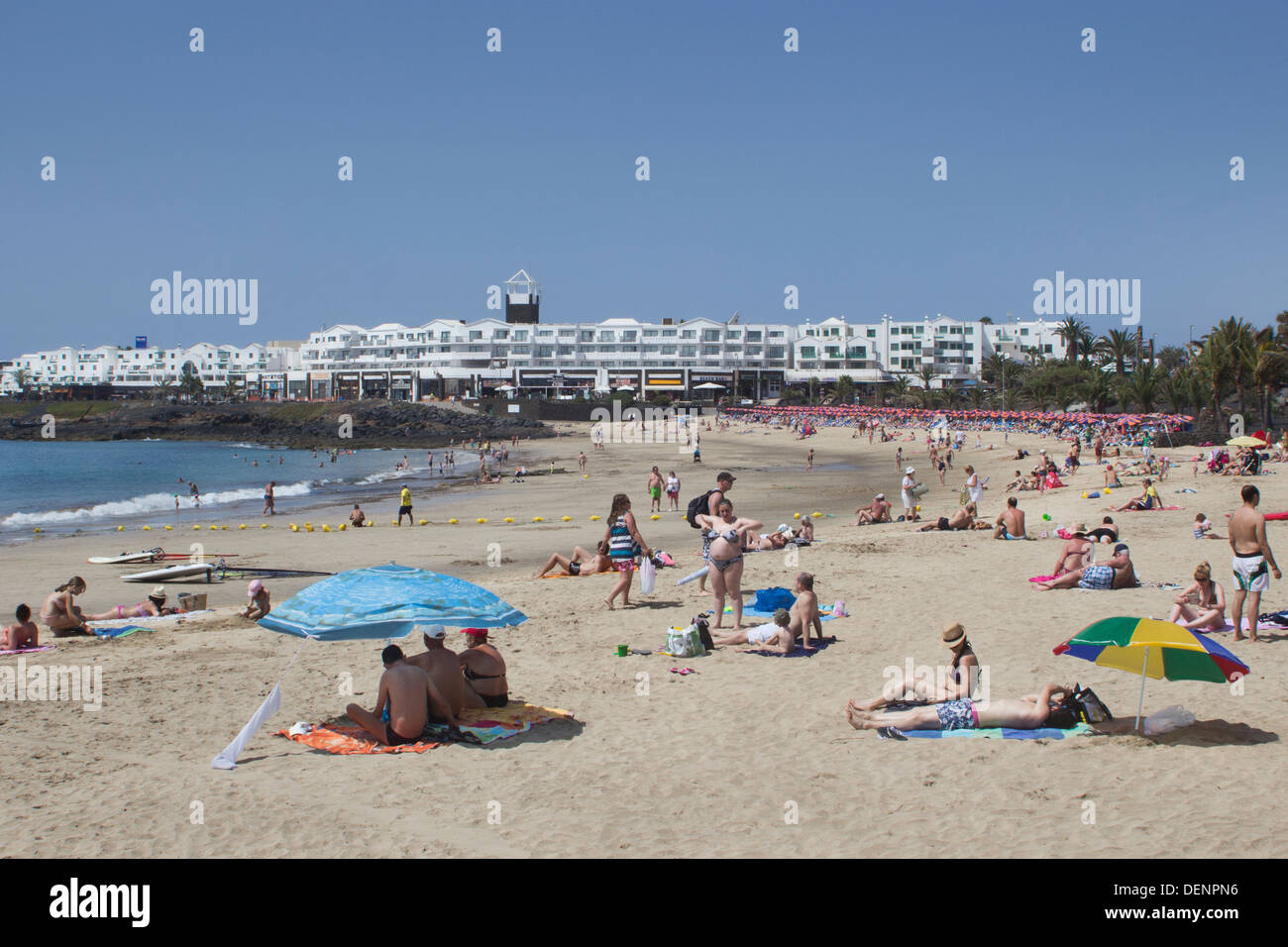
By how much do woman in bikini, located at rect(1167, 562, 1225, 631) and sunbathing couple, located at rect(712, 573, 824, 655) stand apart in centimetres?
341

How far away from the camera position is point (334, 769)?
686 centimetres

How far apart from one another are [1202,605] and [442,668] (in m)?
7.56

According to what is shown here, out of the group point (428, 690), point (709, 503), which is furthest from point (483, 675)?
point (709, 503)

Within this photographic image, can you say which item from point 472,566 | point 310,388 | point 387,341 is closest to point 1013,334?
point 387,341

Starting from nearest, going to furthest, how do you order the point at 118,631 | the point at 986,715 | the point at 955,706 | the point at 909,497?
the point at 986,715, the point at 955,706, the point at 118,631, the point at 909,497

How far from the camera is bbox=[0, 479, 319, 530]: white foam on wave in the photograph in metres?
31.9

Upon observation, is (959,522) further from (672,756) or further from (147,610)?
(147,610)

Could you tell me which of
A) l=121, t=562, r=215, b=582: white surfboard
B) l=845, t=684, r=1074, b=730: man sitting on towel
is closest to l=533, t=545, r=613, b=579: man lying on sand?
l=121, t=562, r=215, b=582: white surfboard

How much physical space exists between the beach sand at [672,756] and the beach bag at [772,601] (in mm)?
748

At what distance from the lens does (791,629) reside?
9.97 meters

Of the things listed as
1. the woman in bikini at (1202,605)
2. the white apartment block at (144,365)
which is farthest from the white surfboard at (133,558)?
the white apartment block at (144,365)

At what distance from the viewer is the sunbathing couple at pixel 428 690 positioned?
24.0 ft

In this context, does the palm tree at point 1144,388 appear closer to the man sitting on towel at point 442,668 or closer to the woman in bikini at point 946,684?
the woman in bikini at point 946,684

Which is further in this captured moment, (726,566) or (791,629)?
(726,566)
